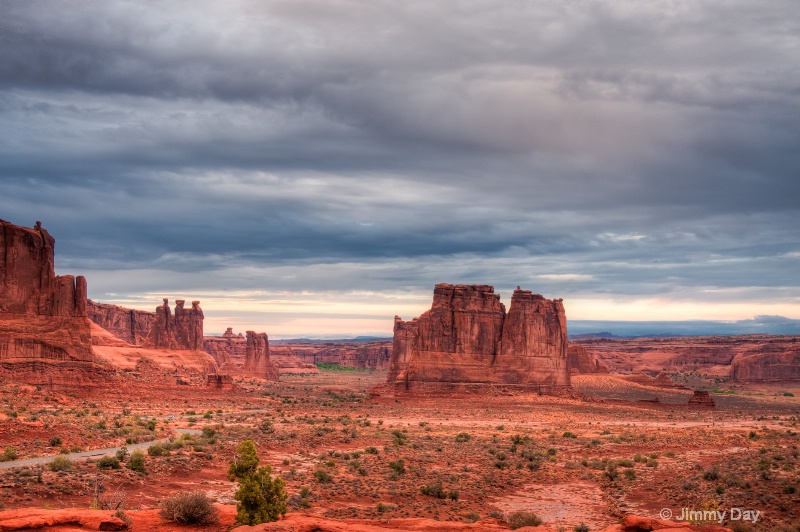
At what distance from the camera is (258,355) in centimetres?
14100

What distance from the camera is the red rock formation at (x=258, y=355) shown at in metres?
140

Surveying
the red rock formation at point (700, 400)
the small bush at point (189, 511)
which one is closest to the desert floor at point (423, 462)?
the small bush at point (189, 511)

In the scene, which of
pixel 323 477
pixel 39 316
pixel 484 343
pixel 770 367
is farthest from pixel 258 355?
pixel 323 477

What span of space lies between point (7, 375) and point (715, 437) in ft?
168

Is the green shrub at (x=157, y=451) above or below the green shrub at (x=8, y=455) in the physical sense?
below

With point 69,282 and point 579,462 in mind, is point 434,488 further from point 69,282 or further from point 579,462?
point 69,282

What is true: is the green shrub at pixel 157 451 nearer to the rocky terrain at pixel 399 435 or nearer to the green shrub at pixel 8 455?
the rocky terrain at pixel 399 435

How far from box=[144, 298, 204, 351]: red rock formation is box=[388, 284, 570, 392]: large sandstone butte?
141 ft

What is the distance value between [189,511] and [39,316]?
172ft

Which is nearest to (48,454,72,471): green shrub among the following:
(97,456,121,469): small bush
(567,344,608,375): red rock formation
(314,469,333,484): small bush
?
(97,456,121,469): small bush

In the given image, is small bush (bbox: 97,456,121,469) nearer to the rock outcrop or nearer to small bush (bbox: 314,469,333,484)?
small bush (bbox: 314,469,333,484)

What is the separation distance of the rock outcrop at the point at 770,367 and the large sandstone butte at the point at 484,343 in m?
77.3

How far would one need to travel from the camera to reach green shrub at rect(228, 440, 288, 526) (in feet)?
52.5

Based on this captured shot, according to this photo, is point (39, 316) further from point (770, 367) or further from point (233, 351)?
point (770, 367)
